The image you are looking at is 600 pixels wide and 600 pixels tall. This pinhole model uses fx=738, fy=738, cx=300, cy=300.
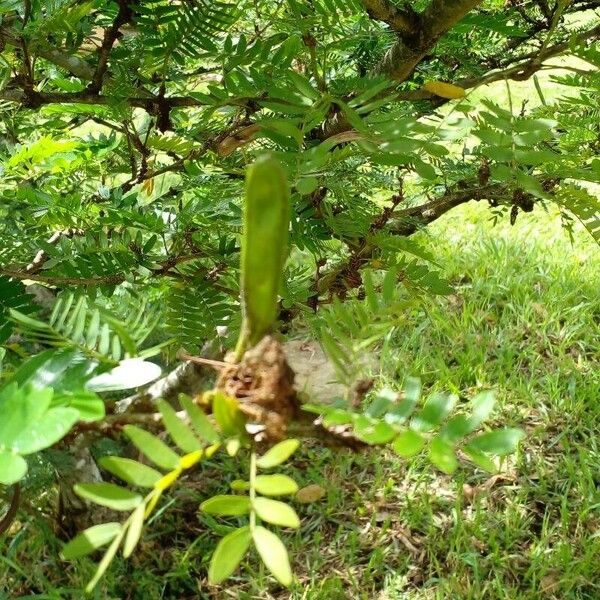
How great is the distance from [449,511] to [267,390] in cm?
137

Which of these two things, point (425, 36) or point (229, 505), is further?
point (425, 36)

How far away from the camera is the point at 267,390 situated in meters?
0.34

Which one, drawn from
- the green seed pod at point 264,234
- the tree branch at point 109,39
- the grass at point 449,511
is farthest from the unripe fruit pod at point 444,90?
the grass at point 449,511

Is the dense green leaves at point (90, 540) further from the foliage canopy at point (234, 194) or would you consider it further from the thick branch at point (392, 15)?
the thick branch at point (392, 15)

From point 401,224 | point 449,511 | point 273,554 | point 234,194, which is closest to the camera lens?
point 273,554

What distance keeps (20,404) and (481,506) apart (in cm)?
140

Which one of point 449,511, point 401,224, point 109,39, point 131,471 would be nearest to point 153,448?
point 131,471

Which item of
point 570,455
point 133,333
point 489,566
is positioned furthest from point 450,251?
point 133,333

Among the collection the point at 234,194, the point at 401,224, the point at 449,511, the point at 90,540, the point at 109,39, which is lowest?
the point at 449,511

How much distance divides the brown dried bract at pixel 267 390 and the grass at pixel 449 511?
45.6 inches

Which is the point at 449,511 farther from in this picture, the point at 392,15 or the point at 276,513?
the point at 276,513

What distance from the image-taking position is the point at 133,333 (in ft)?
1.60

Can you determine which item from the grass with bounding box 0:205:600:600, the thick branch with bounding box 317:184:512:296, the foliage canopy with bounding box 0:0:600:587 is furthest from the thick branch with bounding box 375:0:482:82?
the grass with bounding box 0:205:600:600

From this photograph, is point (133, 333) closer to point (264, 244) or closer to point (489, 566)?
point (264, 244)
